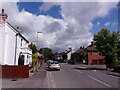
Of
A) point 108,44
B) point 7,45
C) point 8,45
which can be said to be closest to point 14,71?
point 7,45

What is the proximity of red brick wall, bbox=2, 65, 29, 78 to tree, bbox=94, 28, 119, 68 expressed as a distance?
17315 millimetres

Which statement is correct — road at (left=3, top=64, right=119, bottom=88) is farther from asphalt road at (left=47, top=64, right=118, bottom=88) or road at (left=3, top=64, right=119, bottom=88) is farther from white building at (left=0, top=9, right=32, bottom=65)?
white building at (left=0, top=9, right=32, bottom=65)

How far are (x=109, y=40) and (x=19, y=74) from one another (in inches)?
755

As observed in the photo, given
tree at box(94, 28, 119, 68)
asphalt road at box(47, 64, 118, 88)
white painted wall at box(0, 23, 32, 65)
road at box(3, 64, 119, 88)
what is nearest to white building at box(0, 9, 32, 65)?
white painted wall at box(0, 23, 32, 65)

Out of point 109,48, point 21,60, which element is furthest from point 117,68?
point 21,60

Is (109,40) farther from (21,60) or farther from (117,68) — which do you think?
(21,60)

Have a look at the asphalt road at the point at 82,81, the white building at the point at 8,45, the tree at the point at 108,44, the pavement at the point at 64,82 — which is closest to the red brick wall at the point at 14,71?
the pavement at the point at 64,82

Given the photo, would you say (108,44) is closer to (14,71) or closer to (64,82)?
(64,82)

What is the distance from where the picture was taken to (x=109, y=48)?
28.8m

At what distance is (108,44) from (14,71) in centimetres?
1889

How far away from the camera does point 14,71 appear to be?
15422 millimetres

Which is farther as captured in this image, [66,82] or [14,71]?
[14,71]

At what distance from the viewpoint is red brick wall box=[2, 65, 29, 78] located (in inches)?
602

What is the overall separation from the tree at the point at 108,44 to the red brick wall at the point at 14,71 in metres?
17.3
